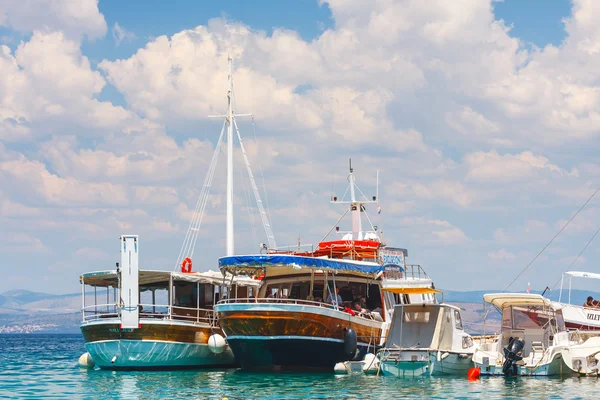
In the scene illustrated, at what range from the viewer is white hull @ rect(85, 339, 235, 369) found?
3888 centimetres

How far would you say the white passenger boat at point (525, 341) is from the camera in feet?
119

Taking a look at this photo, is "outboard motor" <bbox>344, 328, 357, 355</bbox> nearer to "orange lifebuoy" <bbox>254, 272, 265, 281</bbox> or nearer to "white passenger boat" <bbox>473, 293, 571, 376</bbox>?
"white passenger boat" <bbox>473, 293, 571, 376</bbox>

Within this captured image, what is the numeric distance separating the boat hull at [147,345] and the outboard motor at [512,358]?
13.3 meters

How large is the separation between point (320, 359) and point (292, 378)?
2478 mm

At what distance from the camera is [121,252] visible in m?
38.4

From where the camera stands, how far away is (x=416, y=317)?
38.8m

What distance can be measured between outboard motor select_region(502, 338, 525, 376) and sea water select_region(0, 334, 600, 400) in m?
0.39

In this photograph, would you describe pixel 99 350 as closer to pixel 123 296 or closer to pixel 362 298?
pixel 123 296

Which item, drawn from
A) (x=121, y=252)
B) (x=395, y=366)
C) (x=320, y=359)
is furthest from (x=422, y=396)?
(x=121, y=252)

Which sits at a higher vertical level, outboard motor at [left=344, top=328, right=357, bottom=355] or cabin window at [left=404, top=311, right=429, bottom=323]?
cabin window at [left=404, top=311, right=429, bottom=323]

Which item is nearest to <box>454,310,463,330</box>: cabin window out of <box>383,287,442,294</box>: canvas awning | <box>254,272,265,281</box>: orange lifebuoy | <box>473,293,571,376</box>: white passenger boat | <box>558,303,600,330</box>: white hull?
<box>473,293,571,376</box>: white passenger boat

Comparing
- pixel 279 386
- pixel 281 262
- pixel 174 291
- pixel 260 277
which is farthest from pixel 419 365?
pixel 174 291

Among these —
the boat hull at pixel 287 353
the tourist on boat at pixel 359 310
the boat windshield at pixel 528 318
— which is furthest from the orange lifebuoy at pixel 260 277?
the boat windshield at pixel 528 318

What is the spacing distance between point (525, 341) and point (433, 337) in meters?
4.55
